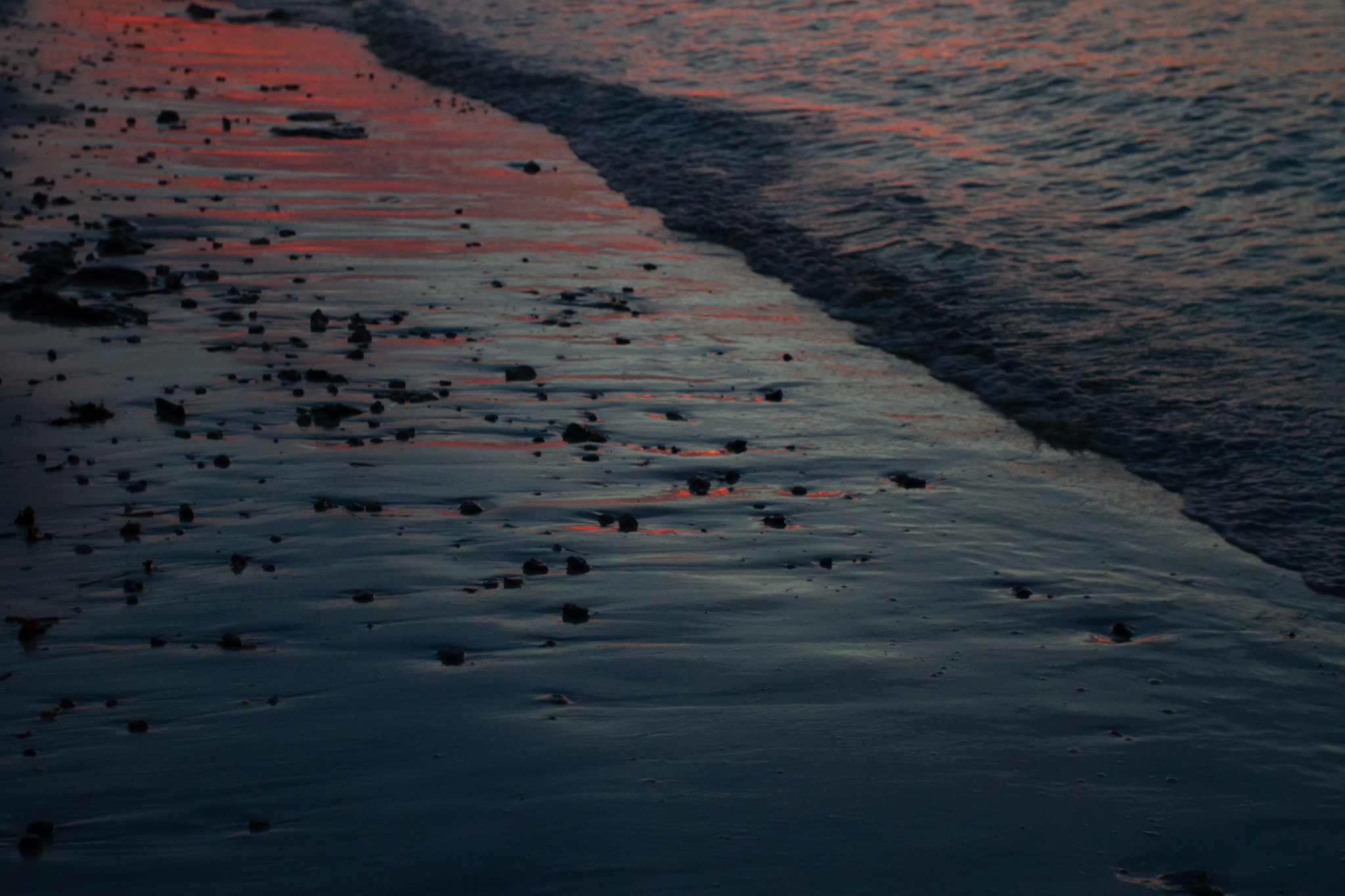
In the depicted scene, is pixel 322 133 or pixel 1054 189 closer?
pixel 1054 189

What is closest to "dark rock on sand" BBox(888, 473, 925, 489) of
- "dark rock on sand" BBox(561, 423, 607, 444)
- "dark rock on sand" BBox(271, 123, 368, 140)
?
"dark rock on sand" BBox(561, 423, 607, 444)

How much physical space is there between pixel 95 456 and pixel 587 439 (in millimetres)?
3009

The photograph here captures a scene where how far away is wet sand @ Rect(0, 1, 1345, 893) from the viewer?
4.14m

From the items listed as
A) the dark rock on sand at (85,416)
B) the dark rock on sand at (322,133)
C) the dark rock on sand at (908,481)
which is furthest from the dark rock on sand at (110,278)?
the dark rock on sand at (322,133)

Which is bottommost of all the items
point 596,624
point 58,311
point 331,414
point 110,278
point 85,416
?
point 596,624

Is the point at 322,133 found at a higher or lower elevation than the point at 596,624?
higher

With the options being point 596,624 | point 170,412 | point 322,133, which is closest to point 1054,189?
point 322,133

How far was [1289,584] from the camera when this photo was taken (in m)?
6.50

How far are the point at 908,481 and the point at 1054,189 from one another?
9.32 m

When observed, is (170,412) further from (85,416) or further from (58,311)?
(58,311)

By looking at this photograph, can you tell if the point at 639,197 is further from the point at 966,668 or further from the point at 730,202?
the point at 966,668

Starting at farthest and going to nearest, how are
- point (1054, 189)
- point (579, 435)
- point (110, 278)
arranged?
point (1054, 189) → point (110, 278) → point (579, 435)

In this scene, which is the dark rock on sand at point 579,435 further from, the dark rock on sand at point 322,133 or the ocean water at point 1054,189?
the dark rock on sand at point 322,133

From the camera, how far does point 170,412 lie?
7.58 meters
